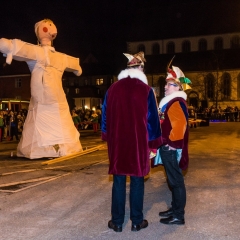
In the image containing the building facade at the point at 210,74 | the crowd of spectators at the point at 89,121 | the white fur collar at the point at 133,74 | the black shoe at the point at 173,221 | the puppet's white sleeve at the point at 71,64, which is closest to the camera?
the white fur collar at the point at 133,74

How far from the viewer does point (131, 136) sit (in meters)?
4.75

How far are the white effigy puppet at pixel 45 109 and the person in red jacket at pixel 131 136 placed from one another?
6.51 meters

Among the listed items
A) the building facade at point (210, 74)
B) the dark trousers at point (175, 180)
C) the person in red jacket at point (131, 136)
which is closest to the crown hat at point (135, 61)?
the person in red jacket at point (131, 136)

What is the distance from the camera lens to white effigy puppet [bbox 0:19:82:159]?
11062mm

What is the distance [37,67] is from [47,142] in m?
2.15

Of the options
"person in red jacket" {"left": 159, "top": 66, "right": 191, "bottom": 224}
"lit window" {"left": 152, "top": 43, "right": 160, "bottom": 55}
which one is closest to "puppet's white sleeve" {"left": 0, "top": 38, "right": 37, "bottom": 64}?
"person in red jacket" {"left": 159, "top": 66, "right": 191, "bottom": 224}

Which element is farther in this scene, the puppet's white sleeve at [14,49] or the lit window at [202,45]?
the lit window at [202,45]

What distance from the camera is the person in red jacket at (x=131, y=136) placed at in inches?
187

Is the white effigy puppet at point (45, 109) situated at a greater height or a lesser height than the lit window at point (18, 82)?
lesser

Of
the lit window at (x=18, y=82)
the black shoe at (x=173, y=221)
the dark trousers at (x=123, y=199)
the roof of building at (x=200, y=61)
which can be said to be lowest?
the black shoe at (x=173, y=221)

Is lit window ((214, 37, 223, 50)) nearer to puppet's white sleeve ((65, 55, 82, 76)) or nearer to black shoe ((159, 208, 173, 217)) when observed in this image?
puppet's white sleeve ((65, 55, 82, 76))

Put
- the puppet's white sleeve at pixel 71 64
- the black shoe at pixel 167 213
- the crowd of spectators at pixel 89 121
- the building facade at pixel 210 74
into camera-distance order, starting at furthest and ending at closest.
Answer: the building facade at pixel 210 74, the crowd of spectators at pixel 89 121, the puppet's white sleeve at pixel 71 64, the black shoe at pixel 167 213

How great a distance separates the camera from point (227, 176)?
27.3ft

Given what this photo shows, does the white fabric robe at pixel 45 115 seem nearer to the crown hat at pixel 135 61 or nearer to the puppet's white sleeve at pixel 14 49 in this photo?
the puppet's white sleeve at pixel 14 49
